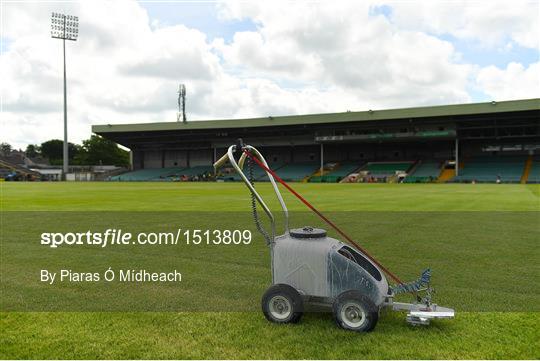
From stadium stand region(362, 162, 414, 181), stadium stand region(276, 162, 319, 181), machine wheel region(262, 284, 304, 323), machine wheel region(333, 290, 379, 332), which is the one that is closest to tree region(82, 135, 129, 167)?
stadium stand region(276, 162, 319, 181)

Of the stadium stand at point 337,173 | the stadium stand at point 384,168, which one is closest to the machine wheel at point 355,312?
the stadium stand at point 384,168

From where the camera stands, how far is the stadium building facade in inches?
2105

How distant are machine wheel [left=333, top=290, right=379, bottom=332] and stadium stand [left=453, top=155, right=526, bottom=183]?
51.3m

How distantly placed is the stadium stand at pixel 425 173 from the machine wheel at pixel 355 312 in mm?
52023

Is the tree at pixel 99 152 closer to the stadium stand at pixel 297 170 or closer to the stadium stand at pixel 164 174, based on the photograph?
the stadium stand at pixel 164 174

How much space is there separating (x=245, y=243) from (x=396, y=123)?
54.0m

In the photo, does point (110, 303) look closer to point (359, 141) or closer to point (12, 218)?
point (12, 218)

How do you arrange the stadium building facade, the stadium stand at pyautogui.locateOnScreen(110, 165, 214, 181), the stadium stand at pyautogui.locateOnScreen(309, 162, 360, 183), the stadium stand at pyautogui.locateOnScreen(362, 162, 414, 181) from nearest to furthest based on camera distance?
the stadium building facade < the stadium stand at pyautogui.locateOnScreen(362, 162, 414, 181) < the stadium stand at pyautogui.locateOnScreen(309, 162, 360, 183) < the stadium stand at pyautogui.locateOnScreen(110, 165, 214, 181)

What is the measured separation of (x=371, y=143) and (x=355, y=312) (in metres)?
65.4

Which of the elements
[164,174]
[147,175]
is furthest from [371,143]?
[147,175]

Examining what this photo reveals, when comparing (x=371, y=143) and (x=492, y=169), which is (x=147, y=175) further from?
(x=492, y=169)

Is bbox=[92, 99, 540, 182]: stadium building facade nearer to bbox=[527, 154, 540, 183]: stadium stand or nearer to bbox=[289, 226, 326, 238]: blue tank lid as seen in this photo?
bbox=[527, 154, 540, 183]: stadium stand

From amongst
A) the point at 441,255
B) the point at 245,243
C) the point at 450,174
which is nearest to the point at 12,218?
the point at 245,243

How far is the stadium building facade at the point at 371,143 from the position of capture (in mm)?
53469
